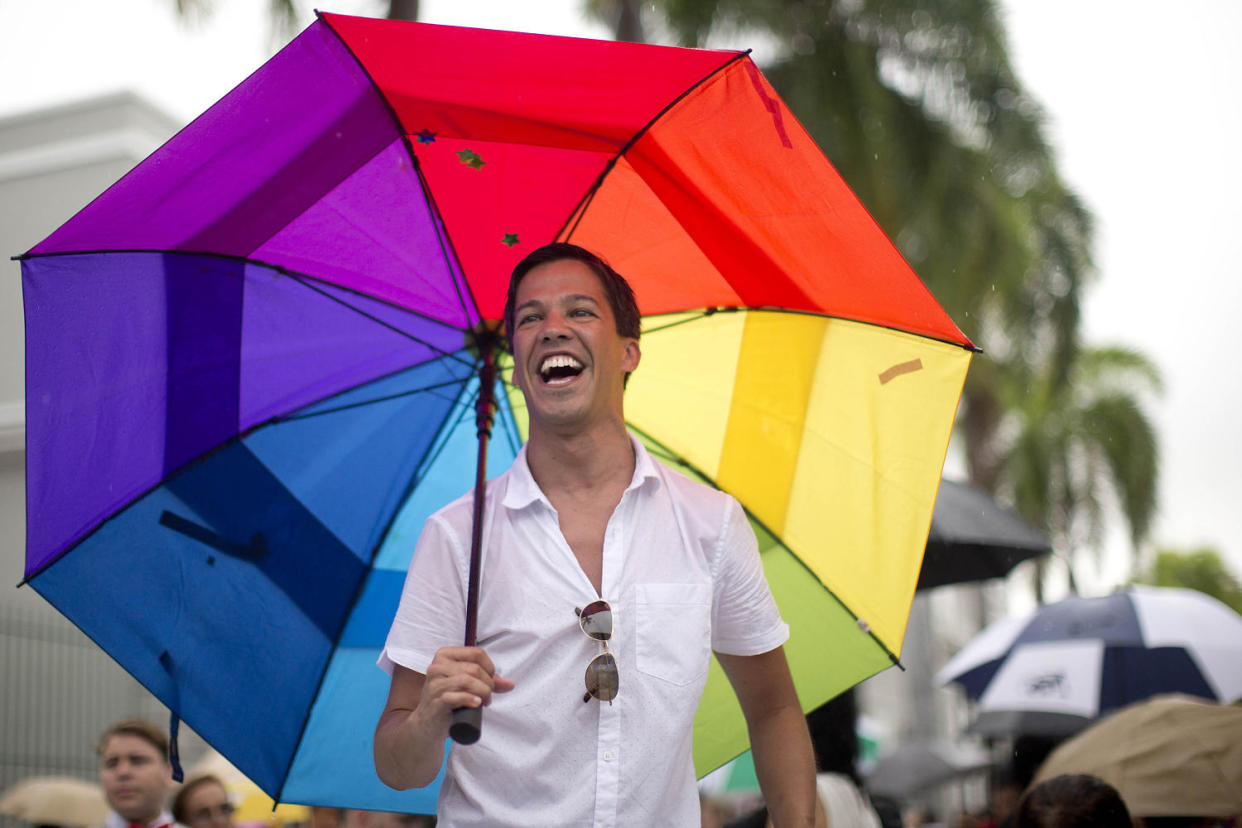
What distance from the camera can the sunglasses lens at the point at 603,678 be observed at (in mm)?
2357

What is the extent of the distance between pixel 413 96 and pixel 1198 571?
63287 millimetres

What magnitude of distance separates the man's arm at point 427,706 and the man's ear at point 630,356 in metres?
0.86

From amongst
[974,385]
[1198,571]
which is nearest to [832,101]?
[974,385]

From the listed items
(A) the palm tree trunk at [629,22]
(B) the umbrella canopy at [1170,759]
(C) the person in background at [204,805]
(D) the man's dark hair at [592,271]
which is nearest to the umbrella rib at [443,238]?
(D) the man's dark hair at [592,271]

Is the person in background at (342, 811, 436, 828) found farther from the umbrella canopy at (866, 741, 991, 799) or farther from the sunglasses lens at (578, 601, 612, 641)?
the umbrella canopy at (866, 741, 991, 799)

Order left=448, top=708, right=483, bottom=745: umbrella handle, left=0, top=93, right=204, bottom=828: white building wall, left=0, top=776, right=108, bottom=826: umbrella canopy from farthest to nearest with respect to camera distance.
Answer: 1. left=0, top=776, right=108, bottom=826: umbrella canopy
2. left=0, top=93, right=204, bottom=828: white building wall
3. left=448, top=708, right=483, bottom=745: umbrella handle

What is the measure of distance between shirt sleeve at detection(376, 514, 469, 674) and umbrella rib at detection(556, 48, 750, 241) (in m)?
0.94

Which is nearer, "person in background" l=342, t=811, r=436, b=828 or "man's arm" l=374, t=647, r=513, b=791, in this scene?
"man's arm" l=374, t=647, r=513, b=791

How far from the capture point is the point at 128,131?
633 cm

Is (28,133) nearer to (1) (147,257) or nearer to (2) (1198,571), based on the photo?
(1) (147,257)

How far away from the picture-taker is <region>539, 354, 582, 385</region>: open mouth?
2.64 m

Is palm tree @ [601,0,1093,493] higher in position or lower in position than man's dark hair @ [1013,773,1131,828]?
higher

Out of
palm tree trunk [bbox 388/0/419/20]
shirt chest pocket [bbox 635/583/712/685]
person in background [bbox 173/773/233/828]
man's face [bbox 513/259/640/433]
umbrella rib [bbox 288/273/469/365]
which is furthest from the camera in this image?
palm tree trunk [bbox 388/0/419/20]

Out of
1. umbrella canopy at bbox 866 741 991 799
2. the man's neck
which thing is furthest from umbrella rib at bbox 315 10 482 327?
umbrella canopy at bbox 866 741 991 799
